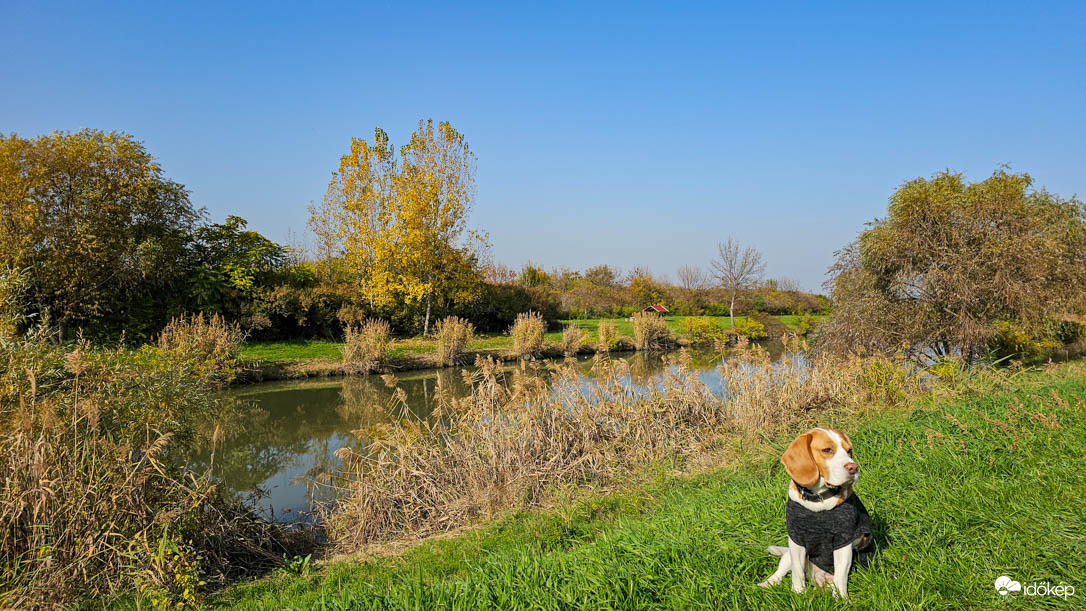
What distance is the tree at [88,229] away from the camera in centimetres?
1697

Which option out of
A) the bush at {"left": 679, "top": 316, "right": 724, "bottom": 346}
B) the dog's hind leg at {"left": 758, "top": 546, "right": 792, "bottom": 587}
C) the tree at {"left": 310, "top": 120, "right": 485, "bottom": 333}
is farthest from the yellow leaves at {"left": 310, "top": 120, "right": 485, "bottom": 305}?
the dog's hind leg at {"left": 758, "top": 546, "right": 792, "bottom": 587}

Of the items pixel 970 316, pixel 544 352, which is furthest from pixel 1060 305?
pixel 544 352

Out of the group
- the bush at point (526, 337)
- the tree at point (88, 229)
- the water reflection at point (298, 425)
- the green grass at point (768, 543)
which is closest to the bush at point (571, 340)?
the bush at point (526, 337)

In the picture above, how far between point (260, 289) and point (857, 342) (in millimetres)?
20346

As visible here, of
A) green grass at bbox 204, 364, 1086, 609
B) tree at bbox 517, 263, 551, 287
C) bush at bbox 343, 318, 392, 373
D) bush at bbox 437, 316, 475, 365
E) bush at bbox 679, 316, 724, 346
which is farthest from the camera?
tree at bbox 517, 263, 551, 287

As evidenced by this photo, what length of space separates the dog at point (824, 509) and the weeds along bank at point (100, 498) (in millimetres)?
3797

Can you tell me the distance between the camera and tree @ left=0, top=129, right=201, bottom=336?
55.7ft

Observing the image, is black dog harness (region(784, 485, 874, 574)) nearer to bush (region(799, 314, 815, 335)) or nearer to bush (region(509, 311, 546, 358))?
bush (region(509, 311, 546, 358))

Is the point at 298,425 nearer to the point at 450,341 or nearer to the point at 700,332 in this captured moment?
the point at 450,341

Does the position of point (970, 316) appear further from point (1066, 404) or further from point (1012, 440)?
point (1012, 440)

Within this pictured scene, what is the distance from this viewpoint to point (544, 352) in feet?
74.3

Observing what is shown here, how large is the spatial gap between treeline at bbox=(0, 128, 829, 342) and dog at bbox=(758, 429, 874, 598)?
51.7 ft

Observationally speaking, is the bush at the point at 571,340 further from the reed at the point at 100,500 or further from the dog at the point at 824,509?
the dog at the point at 824,509

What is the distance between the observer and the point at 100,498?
4195mm
